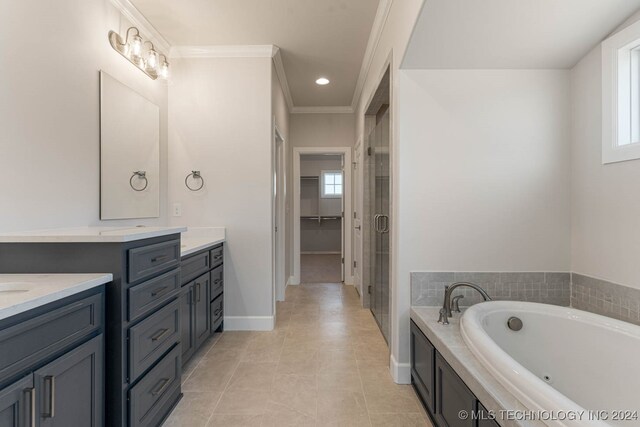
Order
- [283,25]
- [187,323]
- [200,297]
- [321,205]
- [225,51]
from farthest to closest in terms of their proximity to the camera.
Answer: [321,205], [225,51], [283,25], [200,297], [187,323]

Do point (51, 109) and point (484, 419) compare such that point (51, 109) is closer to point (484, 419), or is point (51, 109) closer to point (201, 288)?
point (201, 288)

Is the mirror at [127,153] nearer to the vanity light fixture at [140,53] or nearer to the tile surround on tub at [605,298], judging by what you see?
the vanity light fixture at [140,53]

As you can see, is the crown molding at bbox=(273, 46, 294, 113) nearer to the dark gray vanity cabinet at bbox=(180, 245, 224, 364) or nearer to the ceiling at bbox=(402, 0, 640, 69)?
the ceiling at bbox=(402, 0, 640, 69)

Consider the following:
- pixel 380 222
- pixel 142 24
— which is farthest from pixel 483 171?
pixel 142 24

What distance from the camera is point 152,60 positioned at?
2.53m

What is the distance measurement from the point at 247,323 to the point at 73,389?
1.91m

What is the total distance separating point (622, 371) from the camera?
137cm

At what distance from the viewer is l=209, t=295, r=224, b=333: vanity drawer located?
261 cm

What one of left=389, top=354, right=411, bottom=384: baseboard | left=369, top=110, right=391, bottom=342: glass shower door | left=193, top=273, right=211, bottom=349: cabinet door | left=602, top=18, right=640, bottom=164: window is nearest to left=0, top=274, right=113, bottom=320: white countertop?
left=193, top=273, right=211, bottom=349: cabinet door

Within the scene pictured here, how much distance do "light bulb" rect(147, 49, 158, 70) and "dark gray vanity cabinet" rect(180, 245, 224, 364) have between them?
60.5 inches

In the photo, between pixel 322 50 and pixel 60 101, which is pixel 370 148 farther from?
pixel 60 101

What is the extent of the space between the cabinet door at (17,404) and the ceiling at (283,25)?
2.47 meters

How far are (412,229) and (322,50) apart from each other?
2.02m

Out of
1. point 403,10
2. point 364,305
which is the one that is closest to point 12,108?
point 403,10
